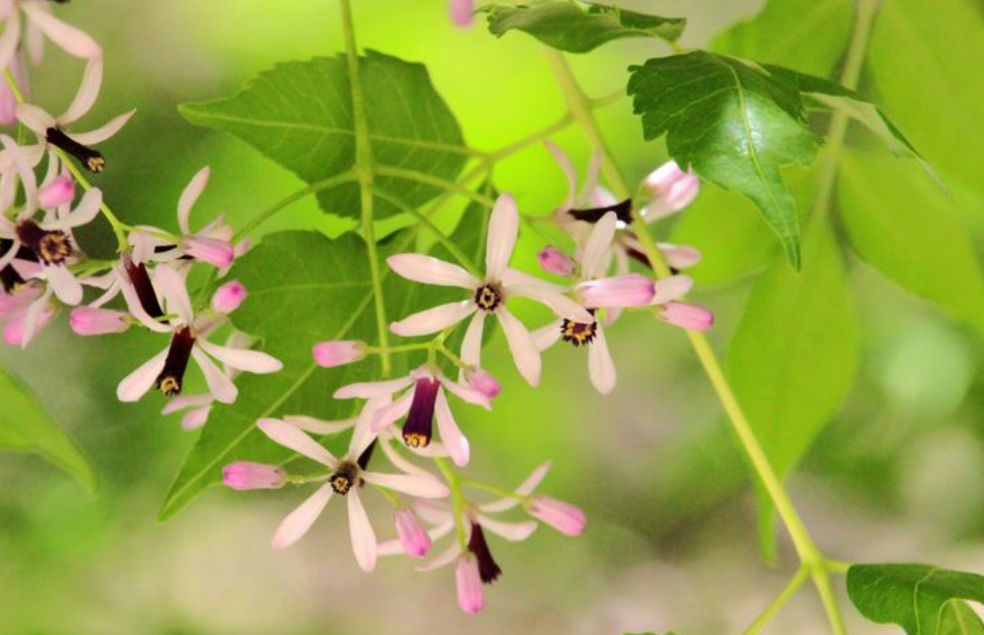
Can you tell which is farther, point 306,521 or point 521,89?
point 521,89

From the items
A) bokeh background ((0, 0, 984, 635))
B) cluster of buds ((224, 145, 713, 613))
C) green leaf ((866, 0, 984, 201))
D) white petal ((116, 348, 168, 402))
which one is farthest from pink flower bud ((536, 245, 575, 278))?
bokeh background ((0, 0, 984, 635))

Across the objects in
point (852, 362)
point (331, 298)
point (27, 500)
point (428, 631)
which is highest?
point (331, 298)

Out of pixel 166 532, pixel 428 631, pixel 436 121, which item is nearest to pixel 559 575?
pixel 428 631

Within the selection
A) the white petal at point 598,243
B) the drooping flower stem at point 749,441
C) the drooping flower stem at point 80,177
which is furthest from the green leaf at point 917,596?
the drooping flower stem at point 80,177

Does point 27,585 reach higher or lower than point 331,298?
lower

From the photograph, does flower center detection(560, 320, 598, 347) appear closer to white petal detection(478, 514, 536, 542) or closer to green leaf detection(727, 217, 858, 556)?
white petal detection(478, 514, 536, 542)

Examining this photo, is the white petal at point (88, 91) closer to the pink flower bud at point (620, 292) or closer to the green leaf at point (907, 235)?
the pink flower bud at point (620, 292)

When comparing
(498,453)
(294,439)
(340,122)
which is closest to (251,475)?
(294,439)

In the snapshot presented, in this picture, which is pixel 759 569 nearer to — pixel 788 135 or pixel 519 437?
pixel 519 437
